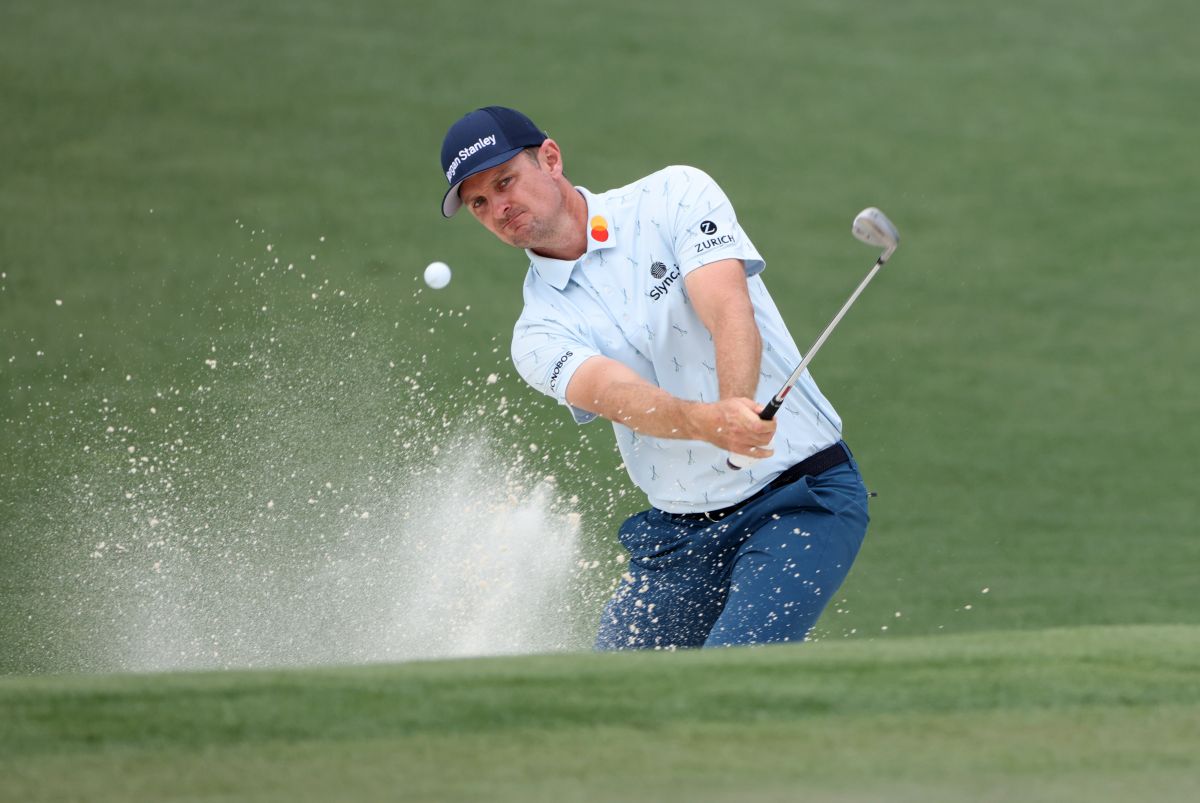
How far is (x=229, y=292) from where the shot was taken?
5445mm

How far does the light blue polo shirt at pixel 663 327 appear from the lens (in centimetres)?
261

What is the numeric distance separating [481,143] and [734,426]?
65cm

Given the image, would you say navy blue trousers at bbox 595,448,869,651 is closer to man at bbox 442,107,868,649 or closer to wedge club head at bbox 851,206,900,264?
man at bbox 442,107,868,649

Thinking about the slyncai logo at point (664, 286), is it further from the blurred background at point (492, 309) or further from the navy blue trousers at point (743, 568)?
the blurred background at point (492, 309)

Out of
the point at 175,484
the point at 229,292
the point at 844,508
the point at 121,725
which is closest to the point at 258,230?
the point at 229,292

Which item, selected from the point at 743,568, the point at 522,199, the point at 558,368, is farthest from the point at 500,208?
the point at 743,568

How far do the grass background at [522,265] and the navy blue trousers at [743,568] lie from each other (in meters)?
1.26

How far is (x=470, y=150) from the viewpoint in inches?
103

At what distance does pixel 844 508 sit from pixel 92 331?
10.8ft

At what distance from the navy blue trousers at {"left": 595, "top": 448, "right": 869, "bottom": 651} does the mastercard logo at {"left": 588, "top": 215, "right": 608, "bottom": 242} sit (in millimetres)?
477

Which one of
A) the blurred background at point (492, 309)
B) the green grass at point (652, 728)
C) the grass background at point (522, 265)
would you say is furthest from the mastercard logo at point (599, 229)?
the grass background at point (522, 265)

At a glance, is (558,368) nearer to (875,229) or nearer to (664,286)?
(664,286)

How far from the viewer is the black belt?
2629 mm

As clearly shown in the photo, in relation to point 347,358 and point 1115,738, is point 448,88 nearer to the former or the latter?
point 347,358
